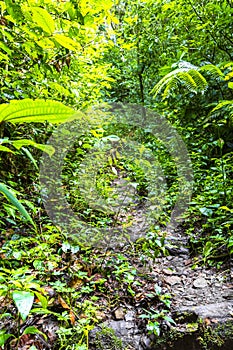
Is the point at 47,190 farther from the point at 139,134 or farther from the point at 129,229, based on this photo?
the point at 139,134

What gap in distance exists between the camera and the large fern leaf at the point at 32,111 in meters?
0.34

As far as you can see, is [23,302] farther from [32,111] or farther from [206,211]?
[206,211]

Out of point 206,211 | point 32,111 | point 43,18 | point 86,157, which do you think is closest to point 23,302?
point 32,111

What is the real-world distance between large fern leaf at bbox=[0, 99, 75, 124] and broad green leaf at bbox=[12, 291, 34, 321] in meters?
0.37

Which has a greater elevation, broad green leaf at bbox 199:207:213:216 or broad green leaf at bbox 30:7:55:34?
broad green leaf at bbox 30:7:55:34


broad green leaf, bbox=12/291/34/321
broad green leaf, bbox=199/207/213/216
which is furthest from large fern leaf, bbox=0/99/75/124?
broad green leaf, bbox=199/207/213/216

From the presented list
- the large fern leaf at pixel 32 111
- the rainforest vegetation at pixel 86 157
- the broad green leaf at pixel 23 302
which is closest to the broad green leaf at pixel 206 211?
the rainforest vegetation at pixel 86 157

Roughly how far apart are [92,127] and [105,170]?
0.50 metres

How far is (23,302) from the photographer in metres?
0.54

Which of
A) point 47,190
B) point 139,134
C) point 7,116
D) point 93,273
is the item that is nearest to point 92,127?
point 47,190

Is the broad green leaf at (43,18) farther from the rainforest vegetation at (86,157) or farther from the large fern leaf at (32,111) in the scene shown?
the large fern leaf at (32,111)

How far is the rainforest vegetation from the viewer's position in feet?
3.15

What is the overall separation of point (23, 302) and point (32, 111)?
1.29 ft

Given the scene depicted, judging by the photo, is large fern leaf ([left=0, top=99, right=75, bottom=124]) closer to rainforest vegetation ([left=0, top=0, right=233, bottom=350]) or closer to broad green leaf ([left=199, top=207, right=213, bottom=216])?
rainforest vegetation ([left=0, top=0, right=233, bottom=350])
